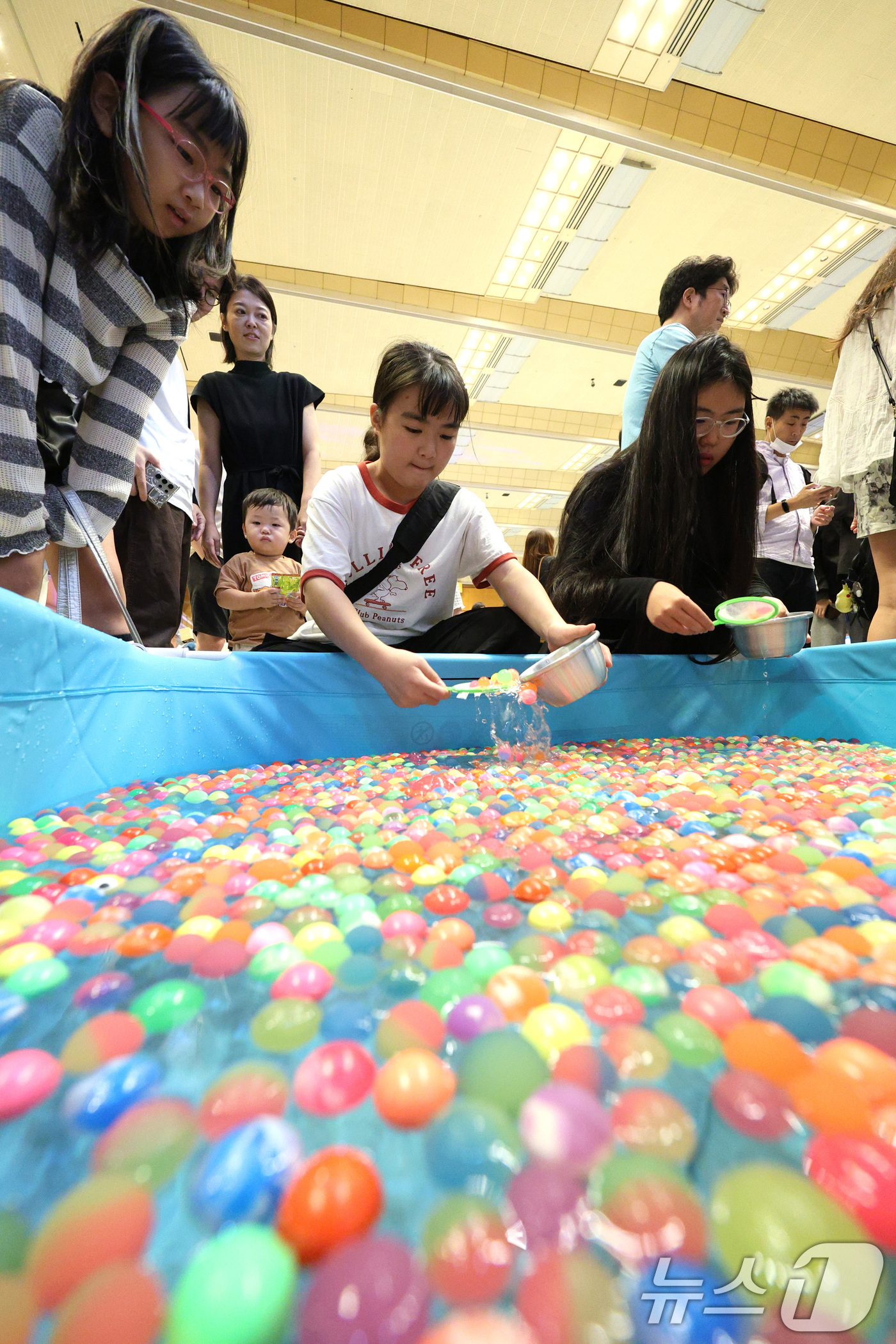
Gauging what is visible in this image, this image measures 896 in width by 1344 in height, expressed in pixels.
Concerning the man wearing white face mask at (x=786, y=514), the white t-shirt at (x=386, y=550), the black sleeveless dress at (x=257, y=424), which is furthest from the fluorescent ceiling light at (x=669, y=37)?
the white t-shirt at (x=386, y=550)

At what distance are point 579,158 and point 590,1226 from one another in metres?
4.00

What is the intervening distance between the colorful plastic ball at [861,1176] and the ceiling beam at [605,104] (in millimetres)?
3516

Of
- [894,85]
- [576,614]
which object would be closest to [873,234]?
[894,85]

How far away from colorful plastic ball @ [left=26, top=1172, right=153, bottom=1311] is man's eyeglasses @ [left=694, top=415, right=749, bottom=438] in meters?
1.64

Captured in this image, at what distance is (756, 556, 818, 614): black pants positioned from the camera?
2.38m

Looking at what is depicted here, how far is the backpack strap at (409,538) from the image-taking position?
1440 millimetres

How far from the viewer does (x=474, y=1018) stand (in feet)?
1.26

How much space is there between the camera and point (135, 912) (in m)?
0.55

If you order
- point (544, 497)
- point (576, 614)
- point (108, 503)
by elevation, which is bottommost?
point (576, 614)

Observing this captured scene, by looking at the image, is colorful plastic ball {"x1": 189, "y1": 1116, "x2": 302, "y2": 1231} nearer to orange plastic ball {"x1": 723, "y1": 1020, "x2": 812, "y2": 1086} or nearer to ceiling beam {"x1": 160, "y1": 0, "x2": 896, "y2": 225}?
orange plastic ball {"x1": 723, "y1": 1020, "x2": 812, "y2": 1086}

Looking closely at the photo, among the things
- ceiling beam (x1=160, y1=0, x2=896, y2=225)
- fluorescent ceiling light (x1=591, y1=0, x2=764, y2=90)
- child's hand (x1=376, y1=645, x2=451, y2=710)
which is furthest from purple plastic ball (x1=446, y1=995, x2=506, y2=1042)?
fluorescent ceiling light (x1=591, y1=0, x2=764, y2=90)

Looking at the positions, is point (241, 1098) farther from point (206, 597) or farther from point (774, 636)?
point (206, 597)

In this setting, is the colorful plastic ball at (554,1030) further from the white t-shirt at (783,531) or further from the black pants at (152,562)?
the white t-shirt at (783,531)

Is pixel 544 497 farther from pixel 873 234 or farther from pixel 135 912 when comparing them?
pixel 135 912
